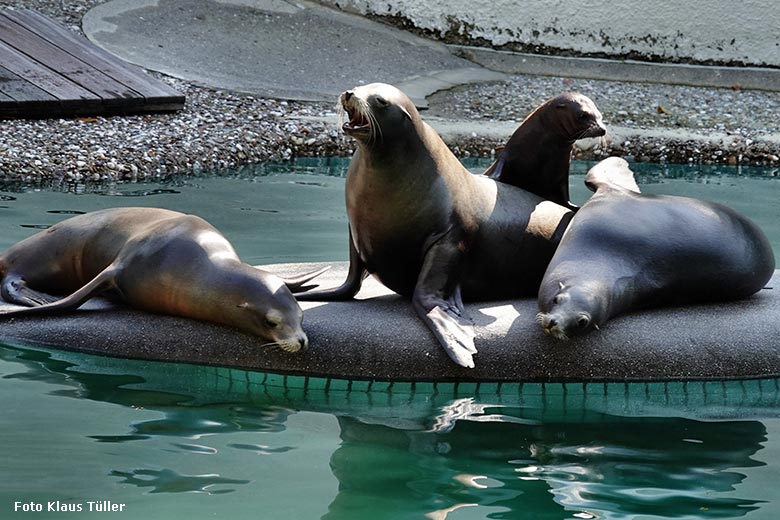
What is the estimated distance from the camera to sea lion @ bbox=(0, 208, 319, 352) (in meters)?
4.57

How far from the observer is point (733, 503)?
11.4 feet

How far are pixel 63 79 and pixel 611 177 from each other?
5271mm

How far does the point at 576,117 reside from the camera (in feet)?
16.6

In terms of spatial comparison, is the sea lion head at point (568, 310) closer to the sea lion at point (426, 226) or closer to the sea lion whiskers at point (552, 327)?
the sea lion whiskers at point (552, 327)

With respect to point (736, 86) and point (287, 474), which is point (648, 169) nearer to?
point (736, 86)

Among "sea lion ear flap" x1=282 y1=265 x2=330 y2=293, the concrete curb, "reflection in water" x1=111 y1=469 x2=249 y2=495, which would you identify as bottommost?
"reflection in water" x1=111 y1=469 x2=249 y2=495

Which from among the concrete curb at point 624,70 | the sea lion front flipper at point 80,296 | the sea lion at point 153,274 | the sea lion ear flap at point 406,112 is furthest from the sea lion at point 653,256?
the concrete curb at point 624,70

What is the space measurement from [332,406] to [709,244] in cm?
160

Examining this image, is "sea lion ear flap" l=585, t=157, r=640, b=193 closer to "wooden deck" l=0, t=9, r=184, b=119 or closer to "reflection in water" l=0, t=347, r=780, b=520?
"reflection in water" l=0, t=347, r=780, b=520

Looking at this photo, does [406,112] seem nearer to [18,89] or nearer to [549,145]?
[549,145]

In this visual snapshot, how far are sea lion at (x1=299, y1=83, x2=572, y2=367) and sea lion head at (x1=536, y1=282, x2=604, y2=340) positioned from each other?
1.03 ft

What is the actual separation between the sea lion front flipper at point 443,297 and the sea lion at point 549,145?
71 cm

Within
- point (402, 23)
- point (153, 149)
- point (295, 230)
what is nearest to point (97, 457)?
point (295, 230)

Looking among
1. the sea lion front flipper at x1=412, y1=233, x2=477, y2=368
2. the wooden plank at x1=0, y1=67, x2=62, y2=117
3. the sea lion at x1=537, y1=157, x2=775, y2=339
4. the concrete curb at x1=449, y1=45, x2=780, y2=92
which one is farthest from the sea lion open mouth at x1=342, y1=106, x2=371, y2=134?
the concrete curb at x1=449, y1=45, x2=780, y2=92
